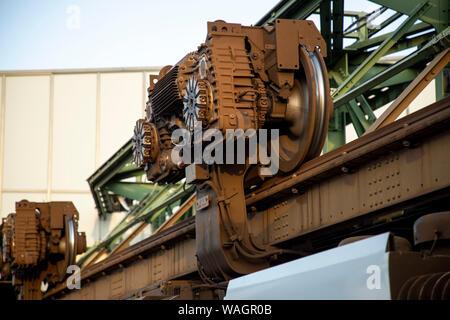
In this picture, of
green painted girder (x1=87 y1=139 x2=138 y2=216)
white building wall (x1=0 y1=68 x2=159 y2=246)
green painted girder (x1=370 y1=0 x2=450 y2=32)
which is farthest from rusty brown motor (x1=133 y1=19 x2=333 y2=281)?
white building wall (x1=0 y1=68 x2=159 y2=246)

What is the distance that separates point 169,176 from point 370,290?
32.6 ft

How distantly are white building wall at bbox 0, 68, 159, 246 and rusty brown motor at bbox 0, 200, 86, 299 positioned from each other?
497 inches

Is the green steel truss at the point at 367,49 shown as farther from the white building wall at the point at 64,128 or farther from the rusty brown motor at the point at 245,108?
the white building wall at the point at 64,128

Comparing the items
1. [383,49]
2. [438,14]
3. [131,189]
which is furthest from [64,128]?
[438,14]

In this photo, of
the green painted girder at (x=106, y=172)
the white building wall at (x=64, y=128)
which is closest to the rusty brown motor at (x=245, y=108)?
the green painted girder at (x=106, y=172)

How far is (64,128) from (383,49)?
23765 mm

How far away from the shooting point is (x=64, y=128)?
3691cm

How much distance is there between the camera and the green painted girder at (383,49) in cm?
1501

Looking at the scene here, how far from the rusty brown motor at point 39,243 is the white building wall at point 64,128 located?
12634 millimetres

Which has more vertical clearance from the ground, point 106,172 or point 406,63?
point 106,172

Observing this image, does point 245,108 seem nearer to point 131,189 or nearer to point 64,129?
point 131,189

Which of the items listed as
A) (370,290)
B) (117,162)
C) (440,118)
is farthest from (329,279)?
(117,162)
